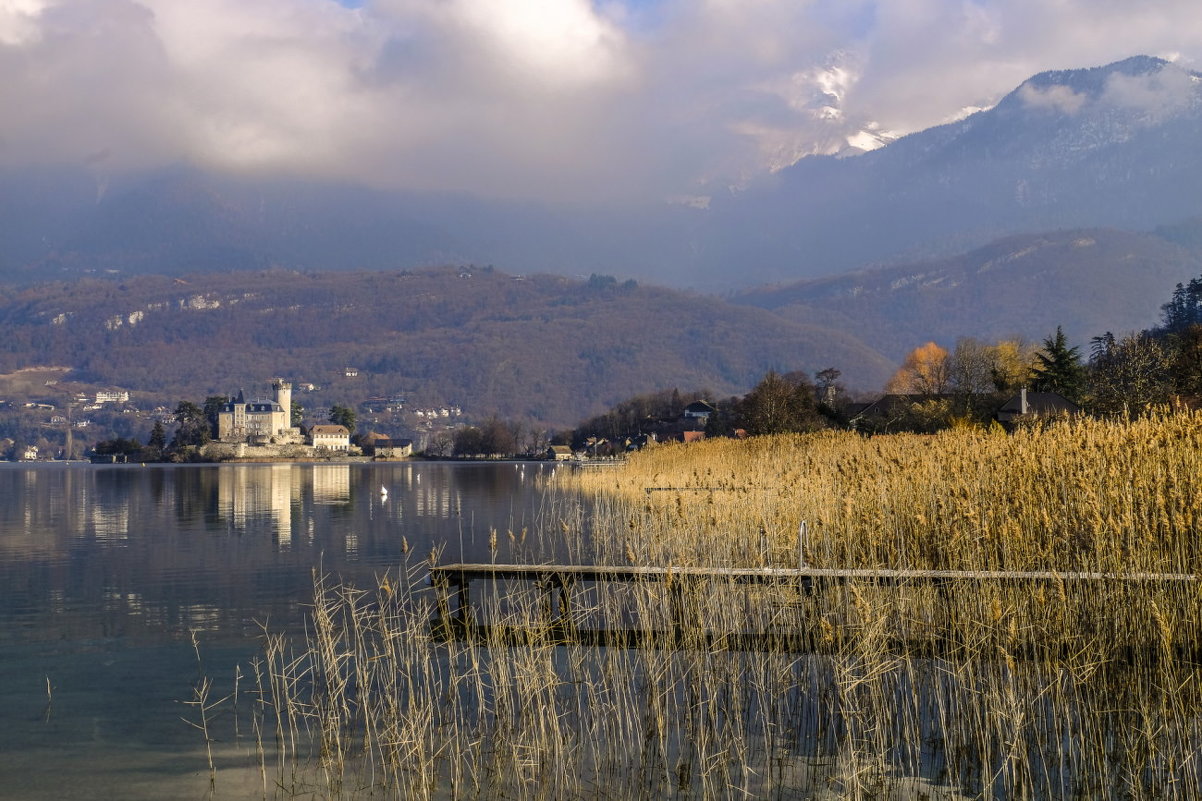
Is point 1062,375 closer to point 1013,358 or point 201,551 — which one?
point 1013,358

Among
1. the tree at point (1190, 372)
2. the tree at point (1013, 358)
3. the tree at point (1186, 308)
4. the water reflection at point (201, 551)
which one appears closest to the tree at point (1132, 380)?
the tree at point (1190, 372)

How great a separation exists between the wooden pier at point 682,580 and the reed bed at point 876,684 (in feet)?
0.40

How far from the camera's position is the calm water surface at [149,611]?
10.0m

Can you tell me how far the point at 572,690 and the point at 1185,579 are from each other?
6193mm

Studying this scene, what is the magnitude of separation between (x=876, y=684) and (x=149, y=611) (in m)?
13.2

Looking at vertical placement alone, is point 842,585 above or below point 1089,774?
above

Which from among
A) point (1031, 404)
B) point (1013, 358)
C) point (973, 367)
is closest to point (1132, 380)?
point (1031, 404)

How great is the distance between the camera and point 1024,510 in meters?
12.6

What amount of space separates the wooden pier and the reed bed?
4.8 inches

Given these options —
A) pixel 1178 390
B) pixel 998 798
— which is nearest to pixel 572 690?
pixel 998 798

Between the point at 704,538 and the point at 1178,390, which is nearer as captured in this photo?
the point at 704,538

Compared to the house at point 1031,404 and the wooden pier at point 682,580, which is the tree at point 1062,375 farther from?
the wooden pier at point 682,580

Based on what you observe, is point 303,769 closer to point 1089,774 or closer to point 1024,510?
point 1089,774

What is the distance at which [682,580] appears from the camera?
1236cm
